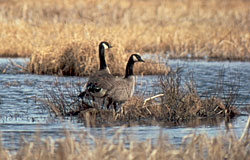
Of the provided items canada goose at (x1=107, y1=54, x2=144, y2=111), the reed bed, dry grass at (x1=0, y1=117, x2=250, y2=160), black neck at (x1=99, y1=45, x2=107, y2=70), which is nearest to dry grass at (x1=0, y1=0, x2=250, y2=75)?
black neck at (x1=99, y1=45, x2=107, y2=70)

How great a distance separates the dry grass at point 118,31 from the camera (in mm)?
17953

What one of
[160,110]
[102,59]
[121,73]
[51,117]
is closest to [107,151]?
[160,110]

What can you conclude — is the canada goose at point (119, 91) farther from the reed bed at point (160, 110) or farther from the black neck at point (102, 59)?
the black neck at point (102, 59)

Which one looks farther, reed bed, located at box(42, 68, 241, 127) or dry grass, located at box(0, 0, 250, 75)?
dry grass, located at box(0, 0, 250, 75)

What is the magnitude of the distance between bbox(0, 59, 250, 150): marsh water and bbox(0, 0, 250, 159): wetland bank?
0.02 metres

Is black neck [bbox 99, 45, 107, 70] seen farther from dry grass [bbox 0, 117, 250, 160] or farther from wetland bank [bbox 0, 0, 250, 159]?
dry grass [bbox 0, 117, 250, 160]

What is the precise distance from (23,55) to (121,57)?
5.77 meters

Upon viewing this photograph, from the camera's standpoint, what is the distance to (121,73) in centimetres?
1775

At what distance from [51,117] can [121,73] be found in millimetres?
7444

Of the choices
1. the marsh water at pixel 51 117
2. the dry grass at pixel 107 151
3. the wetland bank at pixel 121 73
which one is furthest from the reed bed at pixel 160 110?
the dry grass at pixel 107 151

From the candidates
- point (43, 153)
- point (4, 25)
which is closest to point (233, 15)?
point (4, 25)

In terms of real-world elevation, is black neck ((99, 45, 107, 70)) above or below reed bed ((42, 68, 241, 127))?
above

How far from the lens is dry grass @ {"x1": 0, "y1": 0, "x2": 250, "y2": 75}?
58.9 ft

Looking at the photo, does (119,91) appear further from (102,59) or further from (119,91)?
(102,59)
